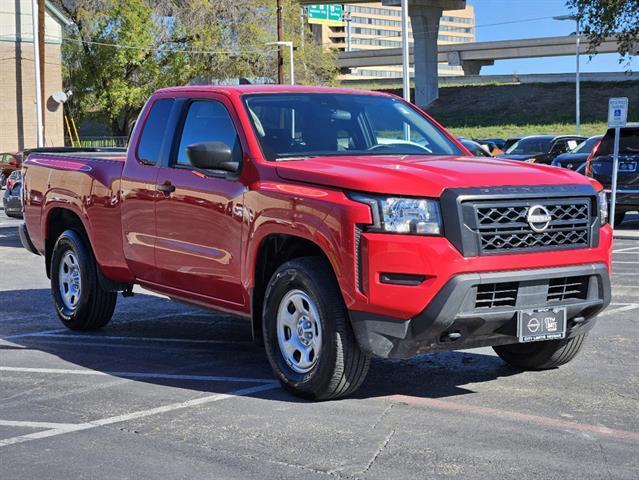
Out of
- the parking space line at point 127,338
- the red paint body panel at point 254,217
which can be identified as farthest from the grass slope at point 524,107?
the red paint body panel at point 254,217

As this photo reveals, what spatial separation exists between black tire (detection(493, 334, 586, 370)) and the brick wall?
44166 millimetres

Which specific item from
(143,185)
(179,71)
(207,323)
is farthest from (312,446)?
(179,71)

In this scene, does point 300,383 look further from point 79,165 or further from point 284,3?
point 284,3

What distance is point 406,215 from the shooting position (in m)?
6.13

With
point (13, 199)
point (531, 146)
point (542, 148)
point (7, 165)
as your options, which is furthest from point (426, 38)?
point (13, 199)

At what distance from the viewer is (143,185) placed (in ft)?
27.2

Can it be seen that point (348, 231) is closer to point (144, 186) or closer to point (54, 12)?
point (144, 186)

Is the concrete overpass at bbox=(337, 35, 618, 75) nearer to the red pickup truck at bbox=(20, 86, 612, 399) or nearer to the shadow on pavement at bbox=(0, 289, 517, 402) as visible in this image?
the shadow on pavement at bbox=(0, 289, 517, 402)

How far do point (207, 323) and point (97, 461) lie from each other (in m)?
4.46

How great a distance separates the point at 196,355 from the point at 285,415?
2112 mm

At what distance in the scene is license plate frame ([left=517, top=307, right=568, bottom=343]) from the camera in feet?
20.8

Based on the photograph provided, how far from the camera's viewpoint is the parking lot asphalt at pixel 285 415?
536 cm

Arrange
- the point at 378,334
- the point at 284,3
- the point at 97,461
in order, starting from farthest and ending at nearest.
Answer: the point at 284,3
the point at 378,334
the point at 97,461

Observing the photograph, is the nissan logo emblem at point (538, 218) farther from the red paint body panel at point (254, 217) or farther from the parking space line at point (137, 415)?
the parking space line at point (137, 415)
